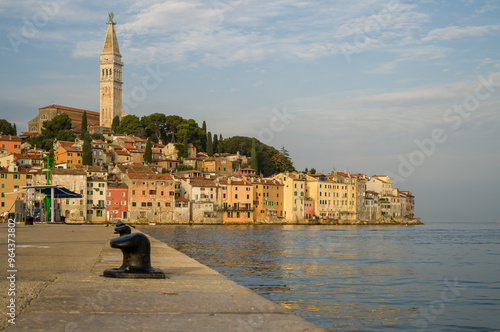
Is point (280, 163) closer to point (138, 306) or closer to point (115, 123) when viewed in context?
point (115, 123)

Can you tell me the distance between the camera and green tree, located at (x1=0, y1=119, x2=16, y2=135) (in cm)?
11406

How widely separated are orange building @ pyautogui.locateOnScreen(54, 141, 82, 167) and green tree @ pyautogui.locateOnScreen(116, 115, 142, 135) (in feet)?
71.4

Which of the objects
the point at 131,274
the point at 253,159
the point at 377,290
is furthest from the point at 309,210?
the point at 131,274

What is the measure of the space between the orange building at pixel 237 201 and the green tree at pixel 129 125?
3544 cm

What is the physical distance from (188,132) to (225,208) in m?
30.5

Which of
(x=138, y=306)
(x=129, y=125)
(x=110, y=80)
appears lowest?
(x=138, y=306)

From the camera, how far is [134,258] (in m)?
7.64

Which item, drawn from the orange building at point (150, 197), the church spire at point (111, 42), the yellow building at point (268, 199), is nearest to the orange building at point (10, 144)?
the orange building at point (150, 197)

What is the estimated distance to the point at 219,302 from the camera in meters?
5.87

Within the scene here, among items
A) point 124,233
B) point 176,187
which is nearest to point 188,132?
point 176,187

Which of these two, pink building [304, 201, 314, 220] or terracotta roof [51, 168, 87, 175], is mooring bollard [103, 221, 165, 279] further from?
pink building [304, 201, 314, 220]

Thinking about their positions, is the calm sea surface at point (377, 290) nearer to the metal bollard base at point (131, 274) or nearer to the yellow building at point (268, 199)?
the metal bollard base at point (131, 274)

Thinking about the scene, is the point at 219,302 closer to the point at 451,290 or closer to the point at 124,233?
the point at 124,233

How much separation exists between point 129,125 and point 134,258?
115 m
